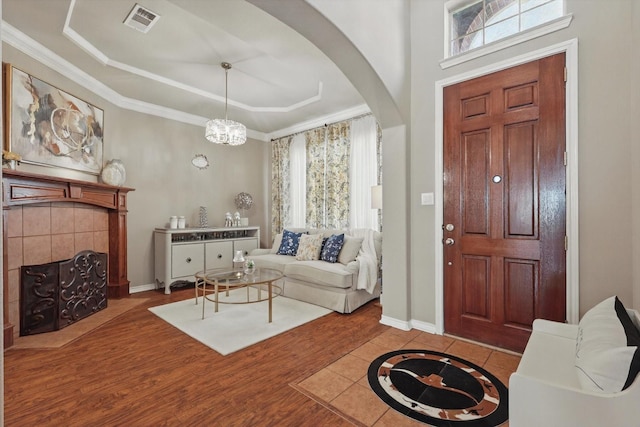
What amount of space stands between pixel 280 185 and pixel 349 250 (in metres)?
2.31

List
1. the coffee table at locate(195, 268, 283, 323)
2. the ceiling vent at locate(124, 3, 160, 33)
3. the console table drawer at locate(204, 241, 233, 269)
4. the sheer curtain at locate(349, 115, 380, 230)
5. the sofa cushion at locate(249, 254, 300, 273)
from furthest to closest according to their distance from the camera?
the console table drawer at locate(204, 241, 233, 269) < the sheer curtain at locate(349, 115, 380, 230) < the sofa cushion at locate(249, 254, 300, 273) < the coffee table at locate(195, 268, 283, 323) < the ceiling vent at locate(124, 3, 160, 33)

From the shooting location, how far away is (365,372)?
2230mm

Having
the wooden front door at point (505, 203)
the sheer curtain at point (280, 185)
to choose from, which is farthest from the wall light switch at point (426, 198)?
the sheer curtain at point (280, 185)

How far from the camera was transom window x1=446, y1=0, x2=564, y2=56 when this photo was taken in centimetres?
243

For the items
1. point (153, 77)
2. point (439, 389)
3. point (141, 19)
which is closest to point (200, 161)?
point (153, 77)

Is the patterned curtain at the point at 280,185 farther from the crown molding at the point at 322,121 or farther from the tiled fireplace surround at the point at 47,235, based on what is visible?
the tiled fireplace surround at the point at 47,235

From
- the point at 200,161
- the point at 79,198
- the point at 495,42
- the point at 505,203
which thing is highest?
the point at 495,42

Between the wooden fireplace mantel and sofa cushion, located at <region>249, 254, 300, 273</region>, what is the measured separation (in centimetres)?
175

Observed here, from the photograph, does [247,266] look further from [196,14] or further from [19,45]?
[19,45]

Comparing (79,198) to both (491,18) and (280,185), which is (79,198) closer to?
(280,185)

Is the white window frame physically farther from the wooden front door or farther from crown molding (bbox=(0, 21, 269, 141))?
crown molding (bbox=(0, 21, 269, 141))

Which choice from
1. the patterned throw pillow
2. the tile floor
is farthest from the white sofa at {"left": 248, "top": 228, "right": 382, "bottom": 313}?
the tile floor

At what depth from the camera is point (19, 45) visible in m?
2.89

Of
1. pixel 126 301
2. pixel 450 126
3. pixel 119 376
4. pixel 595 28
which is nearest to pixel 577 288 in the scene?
pixel 450 126
